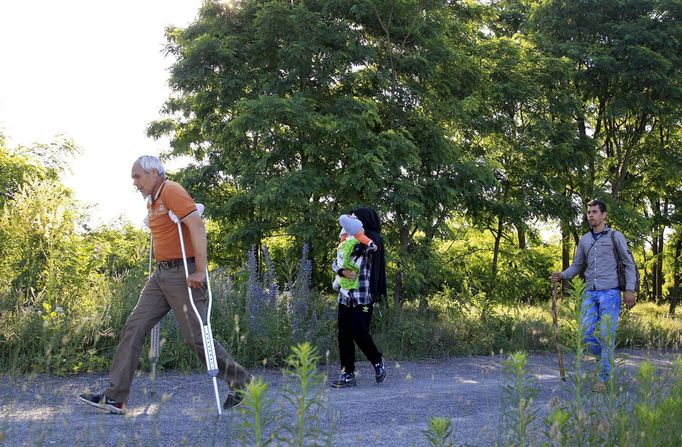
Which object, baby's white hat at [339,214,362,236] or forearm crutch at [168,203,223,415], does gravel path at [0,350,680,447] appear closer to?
forearm crutch at [168,203,223,415]

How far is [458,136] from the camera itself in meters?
16.6

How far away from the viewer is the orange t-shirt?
19.6 ft

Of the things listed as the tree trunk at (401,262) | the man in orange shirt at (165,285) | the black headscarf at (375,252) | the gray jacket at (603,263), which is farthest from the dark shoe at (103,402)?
the tree trunk at (401,262)

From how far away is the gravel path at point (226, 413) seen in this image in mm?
5027

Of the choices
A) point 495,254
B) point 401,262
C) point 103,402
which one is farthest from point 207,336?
point 495,254

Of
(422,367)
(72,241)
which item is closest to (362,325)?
(422,367)

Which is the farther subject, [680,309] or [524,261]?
[680,309]

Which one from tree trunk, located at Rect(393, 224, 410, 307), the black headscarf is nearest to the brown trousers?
the black headscarf

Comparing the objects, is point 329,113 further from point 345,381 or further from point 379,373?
point 345,381

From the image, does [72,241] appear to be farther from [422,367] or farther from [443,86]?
[443,86]

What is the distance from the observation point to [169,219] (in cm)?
609

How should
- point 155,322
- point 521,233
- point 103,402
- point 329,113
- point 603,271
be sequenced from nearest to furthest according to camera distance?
point 103,402 < point 155,322 < point 603,271 < point 329,113 < point 521,233

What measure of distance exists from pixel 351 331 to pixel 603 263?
112 inches

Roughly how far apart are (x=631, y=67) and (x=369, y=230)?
41.8 feet
